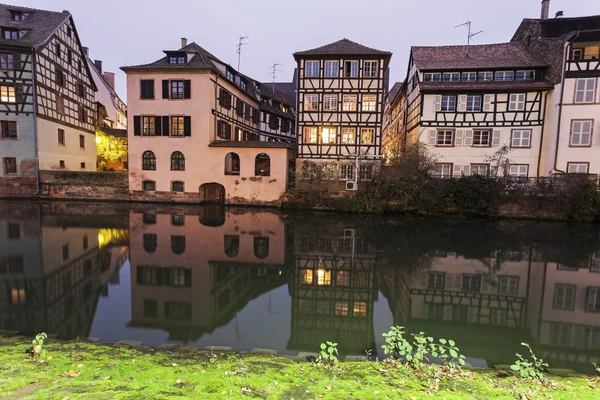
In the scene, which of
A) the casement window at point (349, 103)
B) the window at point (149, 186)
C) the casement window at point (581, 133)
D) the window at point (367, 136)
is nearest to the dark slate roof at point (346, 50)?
the casement window at point (349, 103)

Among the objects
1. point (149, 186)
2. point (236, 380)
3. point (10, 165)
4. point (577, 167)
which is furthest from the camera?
point (149, 186)

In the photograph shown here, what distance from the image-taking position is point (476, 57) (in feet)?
84.1

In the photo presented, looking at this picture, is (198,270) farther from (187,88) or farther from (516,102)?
(516,102)

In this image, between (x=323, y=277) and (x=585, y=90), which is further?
(x=585, y=90)

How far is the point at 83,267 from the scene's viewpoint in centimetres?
938

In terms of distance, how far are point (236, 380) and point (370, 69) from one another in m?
24.4

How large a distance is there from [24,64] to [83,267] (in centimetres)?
2235

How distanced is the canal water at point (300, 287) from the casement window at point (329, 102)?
1279cm

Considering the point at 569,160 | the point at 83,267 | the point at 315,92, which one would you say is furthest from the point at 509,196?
the point at 83,267

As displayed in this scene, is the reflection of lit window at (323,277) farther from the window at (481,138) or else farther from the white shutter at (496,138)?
the white shutter at (496,138)

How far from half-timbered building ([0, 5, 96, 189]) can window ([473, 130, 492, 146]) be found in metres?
31.5

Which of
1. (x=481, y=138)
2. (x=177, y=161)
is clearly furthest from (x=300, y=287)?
(x=481, y=138)

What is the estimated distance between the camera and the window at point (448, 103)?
81.9 feet

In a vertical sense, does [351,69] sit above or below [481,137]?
above
